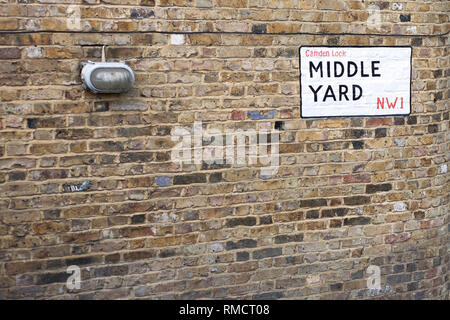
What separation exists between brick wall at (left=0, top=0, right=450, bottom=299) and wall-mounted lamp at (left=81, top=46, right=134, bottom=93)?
111 millimetres

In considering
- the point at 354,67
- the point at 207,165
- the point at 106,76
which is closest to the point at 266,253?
the point at 207,165

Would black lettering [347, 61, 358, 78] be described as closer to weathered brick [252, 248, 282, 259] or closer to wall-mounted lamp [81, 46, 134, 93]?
weathered brick [252, 248, 282, 259]

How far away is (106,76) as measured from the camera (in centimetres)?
268

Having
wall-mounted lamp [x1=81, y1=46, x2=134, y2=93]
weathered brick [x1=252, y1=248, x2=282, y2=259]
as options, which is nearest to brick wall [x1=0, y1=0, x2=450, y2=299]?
weathered brick [x1=252, y1=248, x2=282, y2=259]

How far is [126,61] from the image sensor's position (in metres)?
2.86

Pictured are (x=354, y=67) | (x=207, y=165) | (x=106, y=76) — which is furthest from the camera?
(x=354, y=67)

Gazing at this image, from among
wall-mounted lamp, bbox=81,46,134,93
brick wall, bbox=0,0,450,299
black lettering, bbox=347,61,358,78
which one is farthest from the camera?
black lettering, bbox=347,61,358,78

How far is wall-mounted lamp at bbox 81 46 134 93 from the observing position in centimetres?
267

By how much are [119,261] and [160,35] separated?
1.57 metres

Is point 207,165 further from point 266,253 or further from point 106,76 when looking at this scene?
point 106,76

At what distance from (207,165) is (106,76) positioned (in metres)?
0.92

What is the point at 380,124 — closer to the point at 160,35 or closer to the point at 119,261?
the point at 160,35

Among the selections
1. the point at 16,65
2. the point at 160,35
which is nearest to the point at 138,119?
the point at 160,35

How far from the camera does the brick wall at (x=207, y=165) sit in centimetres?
278
